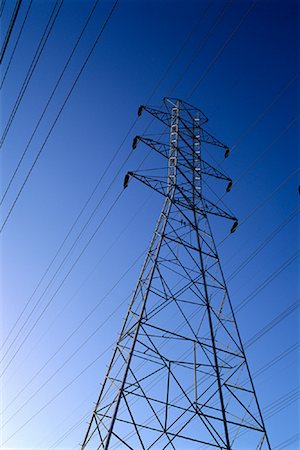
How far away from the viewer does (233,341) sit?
10.7m

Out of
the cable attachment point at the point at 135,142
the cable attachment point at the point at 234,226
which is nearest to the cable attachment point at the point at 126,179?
the cable attachment point at the point at 135,142

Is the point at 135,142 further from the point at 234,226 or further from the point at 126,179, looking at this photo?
the point at 234,226

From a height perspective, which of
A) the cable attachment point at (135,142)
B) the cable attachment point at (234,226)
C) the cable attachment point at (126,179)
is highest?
the cable attachment point at (135,142)

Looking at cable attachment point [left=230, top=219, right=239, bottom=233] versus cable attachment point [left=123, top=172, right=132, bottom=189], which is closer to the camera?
cable attachment point [left=123, top=172, right=132, bottom=189]

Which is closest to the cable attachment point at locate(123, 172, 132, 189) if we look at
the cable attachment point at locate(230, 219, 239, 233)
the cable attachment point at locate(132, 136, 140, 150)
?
the cable attachment point at locate(132, 136, 140, 150)

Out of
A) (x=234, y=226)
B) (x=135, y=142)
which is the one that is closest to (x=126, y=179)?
(x=135, y=142)

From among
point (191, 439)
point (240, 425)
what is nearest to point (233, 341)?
point (240, 425)

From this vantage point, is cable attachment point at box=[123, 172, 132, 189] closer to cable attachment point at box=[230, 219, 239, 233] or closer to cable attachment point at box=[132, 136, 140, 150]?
cable attachment point at box=[132, 136, 140, 150]

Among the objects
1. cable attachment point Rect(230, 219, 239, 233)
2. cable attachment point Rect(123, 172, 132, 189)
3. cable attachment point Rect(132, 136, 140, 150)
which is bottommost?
cable attachment point Rect(230, 219, 239, 233)

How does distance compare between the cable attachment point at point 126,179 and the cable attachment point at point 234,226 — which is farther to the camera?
the cable attachment point at point 234,226

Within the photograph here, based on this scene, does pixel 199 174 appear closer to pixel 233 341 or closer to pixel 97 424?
pixel 233 341

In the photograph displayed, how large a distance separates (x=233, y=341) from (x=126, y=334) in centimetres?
314

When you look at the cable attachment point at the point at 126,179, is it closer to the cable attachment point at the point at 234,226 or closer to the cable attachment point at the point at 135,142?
the cable attachment point at the point at 135,142

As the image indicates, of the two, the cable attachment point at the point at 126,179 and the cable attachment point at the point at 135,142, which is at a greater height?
the cable attachment point at the point at 135,142
